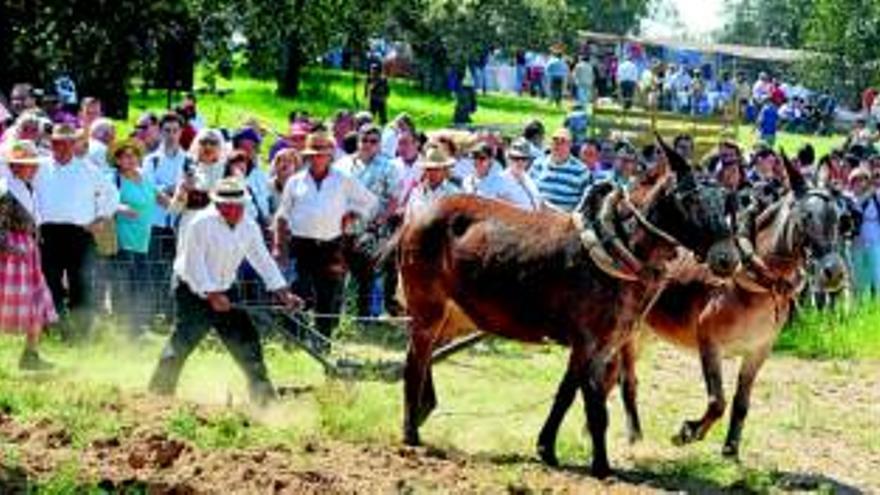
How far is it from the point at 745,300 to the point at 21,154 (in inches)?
230

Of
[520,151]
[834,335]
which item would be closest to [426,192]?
[520,151]

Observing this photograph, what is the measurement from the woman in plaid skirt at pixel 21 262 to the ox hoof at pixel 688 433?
16.4ft

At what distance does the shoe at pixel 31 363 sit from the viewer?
513 inches

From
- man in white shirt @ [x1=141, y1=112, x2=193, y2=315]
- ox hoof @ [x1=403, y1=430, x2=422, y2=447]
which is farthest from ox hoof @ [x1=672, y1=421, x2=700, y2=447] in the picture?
man in white shirt @ [x1=141, y1=112, x2=193, y2=315]

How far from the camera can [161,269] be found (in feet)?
50.4

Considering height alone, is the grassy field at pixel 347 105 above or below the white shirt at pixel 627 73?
below

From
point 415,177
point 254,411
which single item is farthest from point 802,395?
point 254,411

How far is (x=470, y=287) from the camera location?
11.0m

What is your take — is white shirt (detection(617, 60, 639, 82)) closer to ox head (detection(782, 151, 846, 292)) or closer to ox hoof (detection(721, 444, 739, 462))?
ox head (detection(782, 151, 846, 292))

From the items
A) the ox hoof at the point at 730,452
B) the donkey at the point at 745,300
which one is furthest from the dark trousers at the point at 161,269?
the ox hoof at the point at 730,452

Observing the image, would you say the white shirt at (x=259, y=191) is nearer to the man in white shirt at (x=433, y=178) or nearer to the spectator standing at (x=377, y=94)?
the man in white shirt at (x=433, y=178)

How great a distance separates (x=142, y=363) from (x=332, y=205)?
86.8 inches

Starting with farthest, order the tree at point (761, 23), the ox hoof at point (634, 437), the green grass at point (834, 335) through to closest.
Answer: the tree at point (761, 23)
the green grass at point (834, 335)
the ox hoof at point (634, 437)

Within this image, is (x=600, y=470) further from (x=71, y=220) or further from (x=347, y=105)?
(x=347, y=105)
